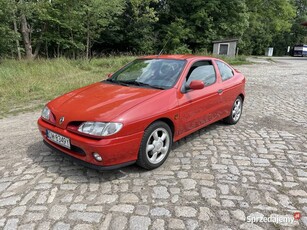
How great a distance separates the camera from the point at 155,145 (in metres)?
3.24

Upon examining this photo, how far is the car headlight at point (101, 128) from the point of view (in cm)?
275

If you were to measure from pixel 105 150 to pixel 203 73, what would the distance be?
2.38m

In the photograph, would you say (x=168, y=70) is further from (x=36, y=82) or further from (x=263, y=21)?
(x=263, y=21)

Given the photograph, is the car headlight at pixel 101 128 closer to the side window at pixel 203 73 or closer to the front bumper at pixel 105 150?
the front bumper at pixel 105 150

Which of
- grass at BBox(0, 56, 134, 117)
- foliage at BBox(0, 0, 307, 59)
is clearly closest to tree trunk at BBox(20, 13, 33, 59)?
foliage at BBox(0, 0, 307, 59)

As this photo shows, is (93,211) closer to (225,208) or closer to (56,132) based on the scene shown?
(56,132)

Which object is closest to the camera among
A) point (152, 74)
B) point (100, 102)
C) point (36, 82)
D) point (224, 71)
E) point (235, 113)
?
point (100, 102)

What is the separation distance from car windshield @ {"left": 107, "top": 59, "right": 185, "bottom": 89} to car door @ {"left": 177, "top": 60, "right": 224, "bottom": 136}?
0.22 m

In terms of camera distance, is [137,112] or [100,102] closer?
[137,112]

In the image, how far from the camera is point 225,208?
100 inches

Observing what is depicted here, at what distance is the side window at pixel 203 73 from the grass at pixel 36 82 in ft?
15.1

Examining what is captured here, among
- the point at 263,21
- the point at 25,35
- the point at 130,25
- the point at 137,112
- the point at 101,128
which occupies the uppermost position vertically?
the point at 263,21

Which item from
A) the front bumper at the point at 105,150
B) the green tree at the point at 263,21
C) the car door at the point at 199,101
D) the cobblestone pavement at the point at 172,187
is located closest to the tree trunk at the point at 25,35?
the cobblestone pavement at the point at 172,187

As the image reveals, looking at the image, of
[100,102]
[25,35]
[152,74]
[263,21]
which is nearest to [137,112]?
[100,102]
